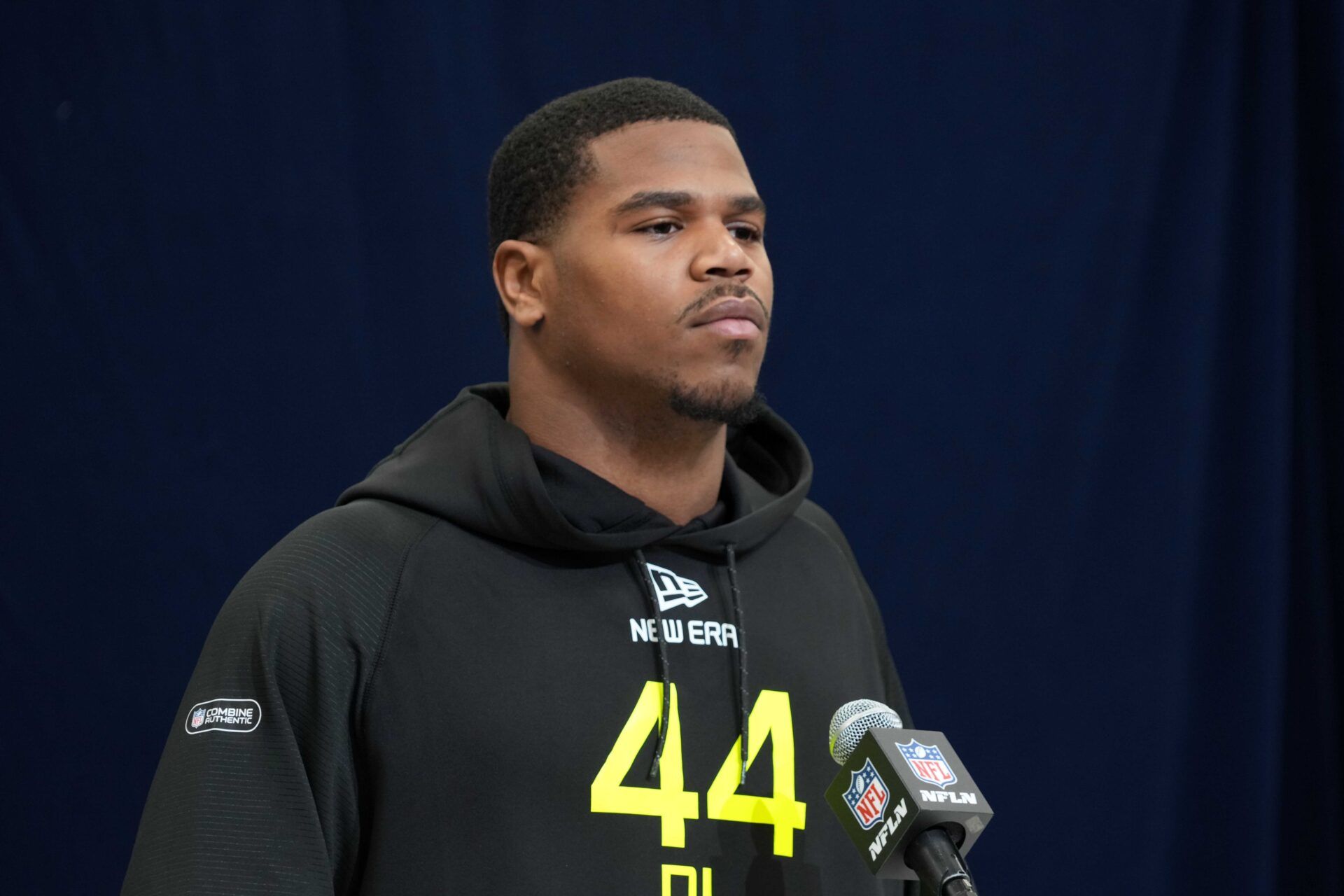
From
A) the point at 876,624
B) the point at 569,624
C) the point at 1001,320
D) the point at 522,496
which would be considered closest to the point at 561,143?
the point at 522,496

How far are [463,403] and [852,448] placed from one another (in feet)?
3.06

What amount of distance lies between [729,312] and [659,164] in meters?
0.17

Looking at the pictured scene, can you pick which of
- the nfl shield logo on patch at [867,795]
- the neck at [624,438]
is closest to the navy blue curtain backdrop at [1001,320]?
the neck at [624,438]

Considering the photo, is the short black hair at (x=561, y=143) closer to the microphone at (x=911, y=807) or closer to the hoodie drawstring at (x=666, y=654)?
the hoodie drawstring at (x=666, y=654)

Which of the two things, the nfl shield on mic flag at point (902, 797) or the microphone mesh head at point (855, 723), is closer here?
the nfl shield on mic flag at point (902, 797)

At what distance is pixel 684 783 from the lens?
4.18 ft

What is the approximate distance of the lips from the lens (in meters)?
1.34

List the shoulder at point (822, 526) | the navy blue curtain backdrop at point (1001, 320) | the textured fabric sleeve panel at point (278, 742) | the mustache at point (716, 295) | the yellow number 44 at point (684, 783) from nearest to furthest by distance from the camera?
the textured fabric sleeve panel at point (278, 742)
the yellow number 44 at point (684, 783)
the mustache at point (716, 295)
the shoulder at point (822, 526)
the navy blue curtain backdrop at point (1001, 320)

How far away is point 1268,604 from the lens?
2170 mm

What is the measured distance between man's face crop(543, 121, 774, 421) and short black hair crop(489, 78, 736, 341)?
2 centimetres

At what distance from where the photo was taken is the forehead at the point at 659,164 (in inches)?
54.7

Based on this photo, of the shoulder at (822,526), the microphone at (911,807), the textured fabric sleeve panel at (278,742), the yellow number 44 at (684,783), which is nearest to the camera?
the microphone at (911,807)

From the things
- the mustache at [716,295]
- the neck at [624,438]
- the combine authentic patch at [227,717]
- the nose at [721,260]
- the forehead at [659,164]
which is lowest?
the combine authentic patch at [227,717]

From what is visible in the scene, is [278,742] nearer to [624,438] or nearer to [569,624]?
[569,624]
